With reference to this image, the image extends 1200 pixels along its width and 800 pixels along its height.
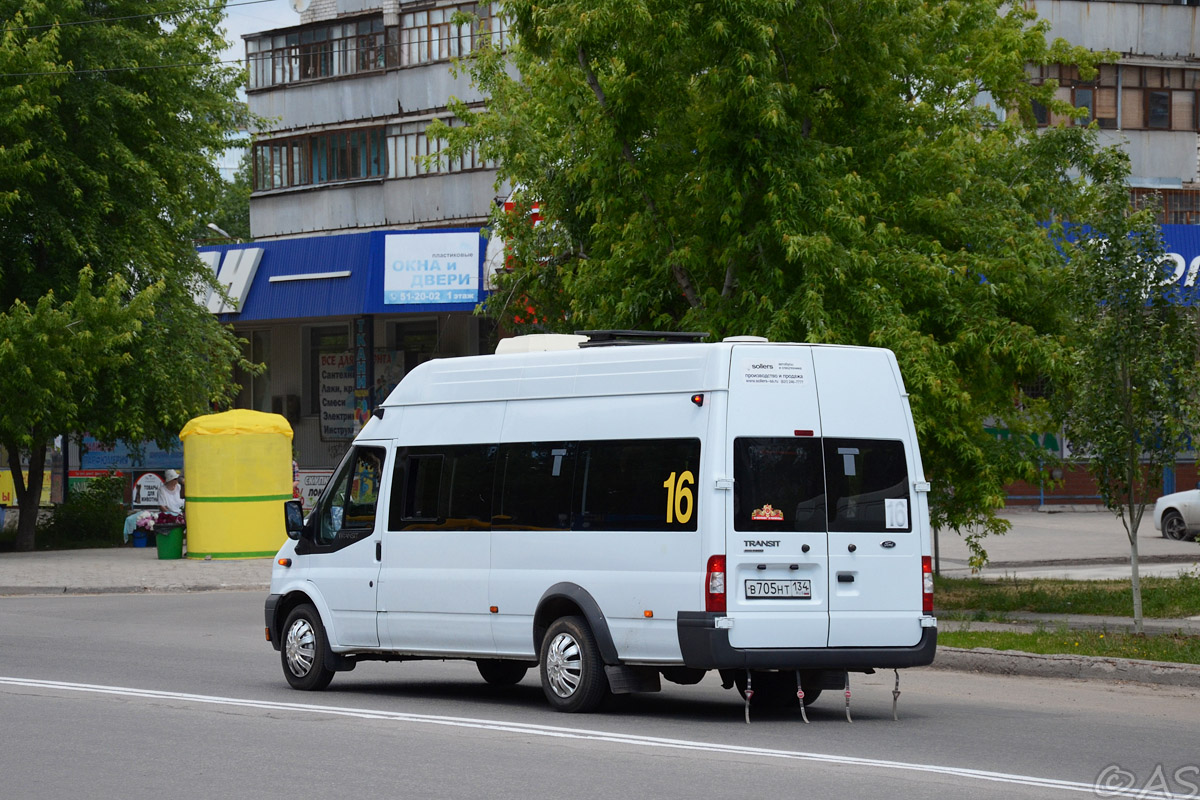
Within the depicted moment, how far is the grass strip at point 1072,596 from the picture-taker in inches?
713

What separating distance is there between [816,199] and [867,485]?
7.30 m

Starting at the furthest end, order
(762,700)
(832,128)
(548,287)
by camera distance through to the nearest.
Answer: (548,287), (832,128), (762,700)

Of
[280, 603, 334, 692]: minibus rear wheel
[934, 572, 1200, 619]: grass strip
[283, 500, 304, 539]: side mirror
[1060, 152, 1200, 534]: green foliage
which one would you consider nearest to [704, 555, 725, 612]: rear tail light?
[280, 603, 334, 692]: minibus rear wheel

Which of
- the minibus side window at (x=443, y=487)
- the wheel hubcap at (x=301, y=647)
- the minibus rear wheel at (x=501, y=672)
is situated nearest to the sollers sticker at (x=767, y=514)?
the minibus side window at (x=443, y=487)

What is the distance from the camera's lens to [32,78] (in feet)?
96.8

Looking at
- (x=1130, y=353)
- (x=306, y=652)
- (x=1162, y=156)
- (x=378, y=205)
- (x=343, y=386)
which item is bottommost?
(x=306, y=652)

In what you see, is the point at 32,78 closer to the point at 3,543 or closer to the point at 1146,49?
the point at 3,543

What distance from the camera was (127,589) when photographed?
78.6 feet

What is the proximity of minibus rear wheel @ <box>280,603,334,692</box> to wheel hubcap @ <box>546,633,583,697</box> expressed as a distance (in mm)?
2384

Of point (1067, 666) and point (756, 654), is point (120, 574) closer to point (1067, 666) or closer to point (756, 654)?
point (1067, 666)

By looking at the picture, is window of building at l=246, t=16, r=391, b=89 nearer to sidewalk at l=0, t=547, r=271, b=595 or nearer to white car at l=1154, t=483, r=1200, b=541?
sidewalk at l=0, t=547, r=271, b=595

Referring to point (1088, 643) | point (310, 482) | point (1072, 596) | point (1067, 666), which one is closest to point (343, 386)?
point (310, 482)

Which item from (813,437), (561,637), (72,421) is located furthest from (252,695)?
(72,421)

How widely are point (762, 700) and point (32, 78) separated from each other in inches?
889
